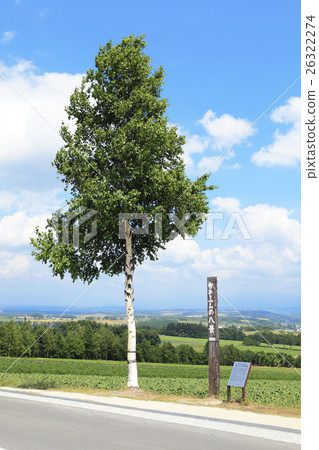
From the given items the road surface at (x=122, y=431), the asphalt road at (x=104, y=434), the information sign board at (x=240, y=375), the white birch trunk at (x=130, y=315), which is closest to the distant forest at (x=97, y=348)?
the white birch trunk at (x=130, y=315)

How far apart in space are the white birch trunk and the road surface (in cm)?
556

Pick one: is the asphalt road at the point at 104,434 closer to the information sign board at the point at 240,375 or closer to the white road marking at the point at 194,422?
the white road marking at the point at 194,422

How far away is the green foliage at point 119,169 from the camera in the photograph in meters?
18.8

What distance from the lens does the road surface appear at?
26.9ft

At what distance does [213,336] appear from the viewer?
15859mm

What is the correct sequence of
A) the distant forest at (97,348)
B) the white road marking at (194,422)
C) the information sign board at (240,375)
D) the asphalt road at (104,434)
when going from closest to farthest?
1. the asphalt road at (104,434)
2. the white road marking at (194,422)
3. the information sign board at (240,375)
4. the distant forest at (97,348)

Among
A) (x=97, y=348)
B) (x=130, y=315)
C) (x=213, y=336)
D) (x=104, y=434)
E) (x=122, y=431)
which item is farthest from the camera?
(x=97, y=348)

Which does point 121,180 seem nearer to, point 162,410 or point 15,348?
point 162,410

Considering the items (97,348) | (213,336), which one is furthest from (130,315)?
(97,348)

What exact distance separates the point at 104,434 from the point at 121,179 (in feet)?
39.4

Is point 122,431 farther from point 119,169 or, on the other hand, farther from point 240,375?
point 119,169

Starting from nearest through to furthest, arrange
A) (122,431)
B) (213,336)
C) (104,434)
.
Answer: (104,434) → (122,431) → (213,336)

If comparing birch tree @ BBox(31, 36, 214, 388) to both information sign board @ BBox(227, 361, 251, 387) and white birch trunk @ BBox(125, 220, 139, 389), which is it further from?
information sign board @ BBox(227, 361, 251, 387)

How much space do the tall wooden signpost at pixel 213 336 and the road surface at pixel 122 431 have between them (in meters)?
3.96
